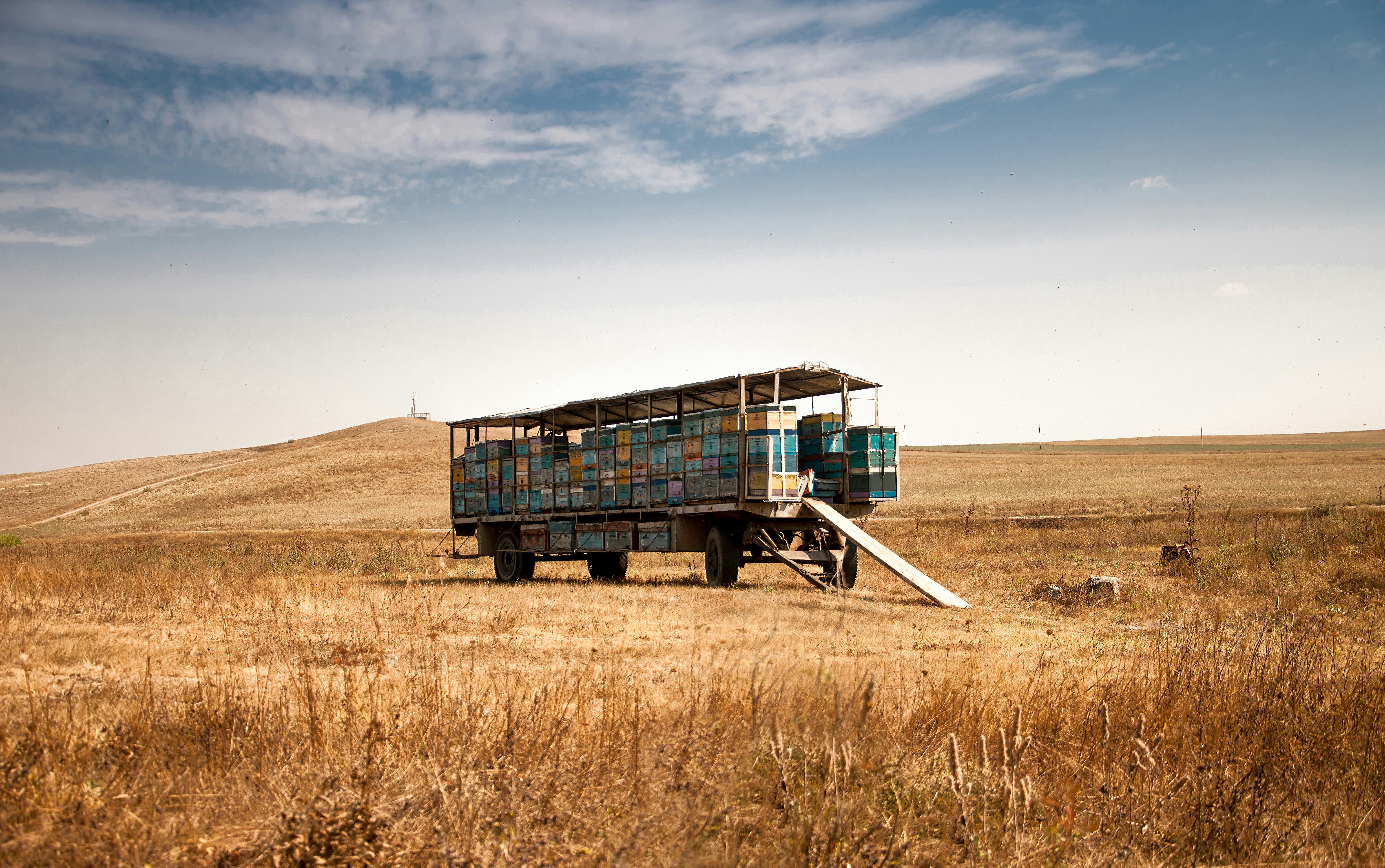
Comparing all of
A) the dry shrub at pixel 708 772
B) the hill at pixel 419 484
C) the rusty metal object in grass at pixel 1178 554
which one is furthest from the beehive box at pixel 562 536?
the hill at pixel 419 484

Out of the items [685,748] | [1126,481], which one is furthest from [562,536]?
[1126,481]

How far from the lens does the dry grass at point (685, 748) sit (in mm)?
3990

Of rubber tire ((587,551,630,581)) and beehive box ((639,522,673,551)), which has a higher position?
beehive box ((639,522,673,551))

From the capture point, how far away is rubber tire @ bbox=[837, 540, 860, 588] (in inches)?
645

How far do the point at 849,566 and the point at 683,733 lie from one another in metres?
11.8

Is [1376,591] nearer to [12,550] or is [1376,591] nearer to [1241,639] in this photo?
[1241,639]

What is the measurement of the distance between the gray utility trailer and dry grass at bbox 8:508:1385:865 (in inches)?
215

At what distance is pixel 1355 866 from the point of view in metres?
4.41

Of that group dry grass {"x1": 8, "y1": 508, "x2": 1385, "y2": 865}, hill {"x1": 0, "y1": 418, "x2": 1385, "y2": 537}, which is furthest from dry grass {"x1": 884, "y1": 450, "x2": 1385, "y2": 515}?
dry grass {"x1": 8, "y1": 508, "x2": 1385, "y2": 865}

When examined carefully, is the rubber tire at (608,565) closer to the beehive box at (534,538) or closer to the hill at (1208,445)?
the beehive box at (534,538)

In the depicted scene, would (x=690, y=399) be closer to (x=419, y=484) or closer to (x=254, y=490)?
(x=419, y=484)

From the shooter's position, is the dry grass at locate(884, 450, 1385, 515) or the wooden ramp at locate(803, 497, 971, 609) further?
the dry grass at locate(884, 450, 1385, 515)

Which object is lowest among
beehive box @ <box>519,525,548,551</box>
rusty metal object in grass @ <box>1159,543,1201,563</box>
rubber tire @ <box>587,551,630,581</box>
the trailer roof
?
rubber tire @ <box>587,551,630,581</box>

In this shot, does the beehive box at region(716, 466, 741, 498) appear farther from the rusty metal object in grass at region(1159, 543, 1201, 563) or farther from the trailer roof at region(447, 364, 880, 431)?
the rusty metal object in grass at region(1159, 543, 1201, 563)
